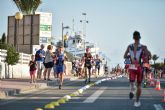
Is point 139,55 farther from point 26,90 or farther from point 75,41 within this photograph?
point 75,41

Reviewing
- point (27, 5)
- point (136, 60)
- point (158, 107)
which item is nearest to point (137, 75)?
point (136, 60)

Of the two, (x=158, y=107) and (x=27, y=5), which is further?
(x=27, y=5)

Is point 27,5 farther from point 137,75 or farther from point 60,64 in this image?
point 137,75

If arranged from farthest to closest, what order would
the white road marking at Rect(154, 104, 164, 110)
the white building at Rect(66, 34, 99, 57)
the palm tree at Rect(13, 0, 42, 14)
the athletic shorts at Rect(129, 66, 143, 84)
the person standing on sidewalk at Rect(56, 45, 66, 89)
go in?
the white building at Rect(66, 34, 99, 57) < the palm tree at Rect(13, 0, 42, 14) < the person standing on sidewalk at Rect(56, 45, 66, 89) < the athletic shorts at Rect(129, 66, 143, 84) < the white road marking at Rect(154, 104, 164, 110)

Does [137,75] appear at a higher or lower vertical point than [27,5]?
lower

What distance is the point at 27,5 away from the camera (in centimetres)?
6094

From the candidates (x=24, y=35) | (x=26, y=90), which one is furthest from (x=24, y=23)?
(x=26, y=90)

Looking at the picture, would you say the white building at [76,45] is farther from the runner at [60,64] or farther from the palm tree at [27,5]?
the runner at [60,64]

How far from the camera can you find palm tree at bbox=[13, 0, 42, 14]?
60625mm

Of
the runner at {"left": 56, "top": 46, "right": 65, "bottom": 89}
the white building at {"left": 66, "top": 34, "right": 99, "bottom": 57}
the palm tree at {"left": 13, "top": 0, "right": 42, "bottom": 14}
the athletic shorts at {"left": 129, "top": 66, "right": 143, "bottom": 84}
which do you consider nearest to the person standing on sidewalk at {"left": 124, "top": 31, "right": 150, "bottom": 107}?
the athletic shorts at {"left": 129, "top": 66, "right": 143, "bottom": 84}

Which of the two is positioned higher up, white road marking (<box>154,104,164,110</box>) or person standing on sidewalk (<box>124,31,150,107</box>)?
person standing on sidewalk (<box>124,31,150,107</box>)

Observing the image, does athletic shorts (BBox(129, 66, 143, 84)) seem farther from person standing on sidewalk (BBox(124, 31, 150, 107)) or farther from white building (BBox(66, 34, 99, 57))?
white building (BBox(66, 34, 99, 57))

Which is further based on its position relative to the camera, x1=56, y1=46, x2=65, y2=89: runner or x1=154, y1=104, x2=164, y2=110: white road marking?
x1=56, y1=46, x2=65, y2=89: runner

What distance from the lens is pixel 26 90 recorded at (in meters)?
20.0
